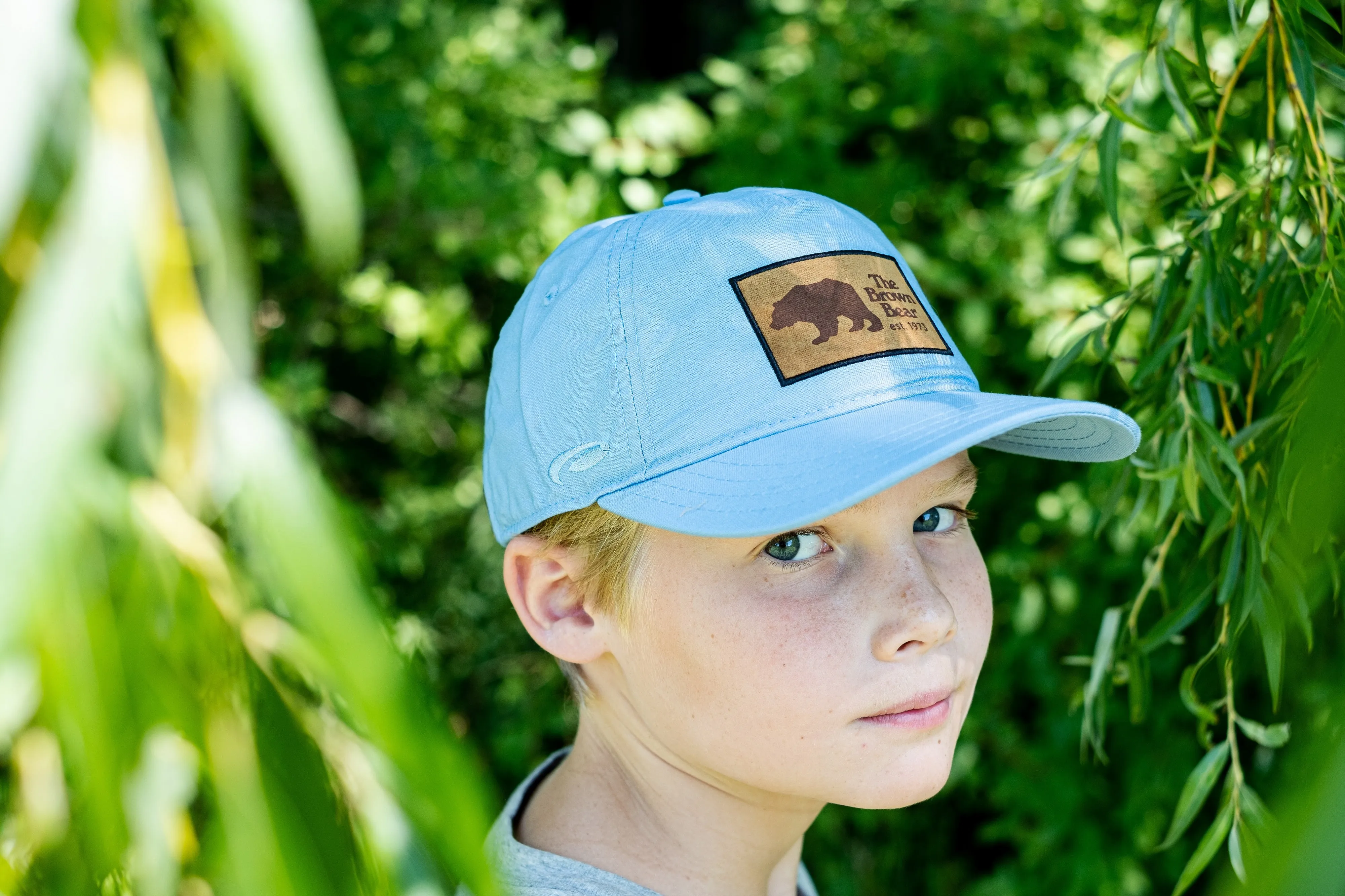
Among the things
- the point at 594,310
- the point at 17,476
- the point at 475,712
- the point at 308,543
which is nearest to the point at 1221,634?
the point at 594,310

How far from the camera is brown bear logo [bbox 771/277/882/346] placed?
40.3 inches

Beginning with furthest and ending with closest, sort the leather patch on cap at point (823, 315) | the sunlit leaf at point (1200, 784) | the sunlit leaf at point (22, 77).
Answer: the sunlit leaf at point (1200, 784)
the leather patch on cap at point (823, 315)
the sunlit leaf at point (22, 77)

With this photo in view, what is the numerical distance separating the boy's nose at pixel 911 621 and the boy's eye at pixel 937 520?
0.36ft

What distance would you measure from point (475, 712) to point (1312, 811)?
8.75 feet

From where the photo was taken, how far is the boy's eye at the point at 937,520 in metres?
1.08

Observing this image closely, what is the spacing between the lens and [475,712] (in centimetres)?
292

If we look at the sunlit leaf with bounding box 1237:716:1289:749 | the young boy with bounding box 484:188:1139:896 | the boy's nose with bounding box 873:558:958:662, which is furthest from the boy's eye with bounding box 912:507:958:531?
the sunlit leaf with bounding box 1237:716:1289:749

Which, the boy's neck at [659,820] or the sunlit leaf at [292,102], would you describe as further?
the boy's neck at [659,820]

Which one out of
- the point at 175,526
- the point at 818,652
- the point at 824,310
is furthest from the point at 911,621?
the point at 175,526

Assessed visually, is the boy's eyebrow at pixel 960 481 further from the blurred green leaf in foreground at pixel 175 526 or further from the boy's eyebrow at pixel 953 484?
the blurred green leaf in foreground at pixel 175 526

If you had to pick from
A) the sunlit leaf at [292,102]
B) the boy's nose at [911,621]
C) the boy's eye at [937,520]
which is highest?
the sunlit leaf at [292,102]

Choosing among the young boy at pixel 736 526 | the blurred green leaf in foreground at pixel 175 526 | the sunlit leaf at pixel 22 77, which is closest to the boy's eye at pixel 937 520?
the young boy at pixel 736 526

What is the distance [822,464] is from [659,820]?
40 centimetres

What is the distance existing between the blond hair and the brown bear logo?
0.23 metres
